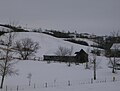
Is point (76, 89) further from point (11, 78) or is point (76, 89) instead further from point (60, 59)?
point (60, 59)

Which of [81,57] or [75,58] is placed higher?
[81,57]

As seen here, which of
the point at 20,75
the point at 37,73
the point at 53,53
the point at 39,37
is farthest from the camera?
the point at 39,37

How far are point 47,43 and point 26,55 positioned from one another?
58.0 m

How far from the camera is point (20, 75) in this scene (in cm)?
4009

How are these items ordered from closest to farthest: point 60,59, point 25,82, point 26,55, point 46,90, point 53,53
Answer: point 46,90 < point 25,82 < point 26,55 < point 60,59 < point 53,53

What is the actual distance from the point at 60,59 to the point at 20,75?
35184mm

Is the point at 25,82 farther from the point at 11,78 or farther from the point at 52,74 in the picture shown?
the point at 52,74

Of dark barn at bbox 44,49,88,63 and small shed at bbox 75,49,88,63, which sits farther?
small shed at bbox 75,49,88,63

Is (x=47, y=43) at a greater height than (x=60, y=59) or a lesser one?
greater

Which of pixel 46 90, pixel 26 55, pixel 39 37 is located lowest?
pixel 46 90

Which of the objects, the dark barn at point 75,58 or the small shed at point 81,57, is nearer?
the dark barn at point 75,58

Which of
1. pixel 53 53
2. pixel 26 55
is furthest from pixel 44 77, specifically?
pixel 53 53

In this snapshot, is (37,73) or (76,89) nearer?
(76,89)

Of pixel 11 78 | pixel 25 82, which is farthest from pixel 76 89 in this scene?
pixel 11 78
